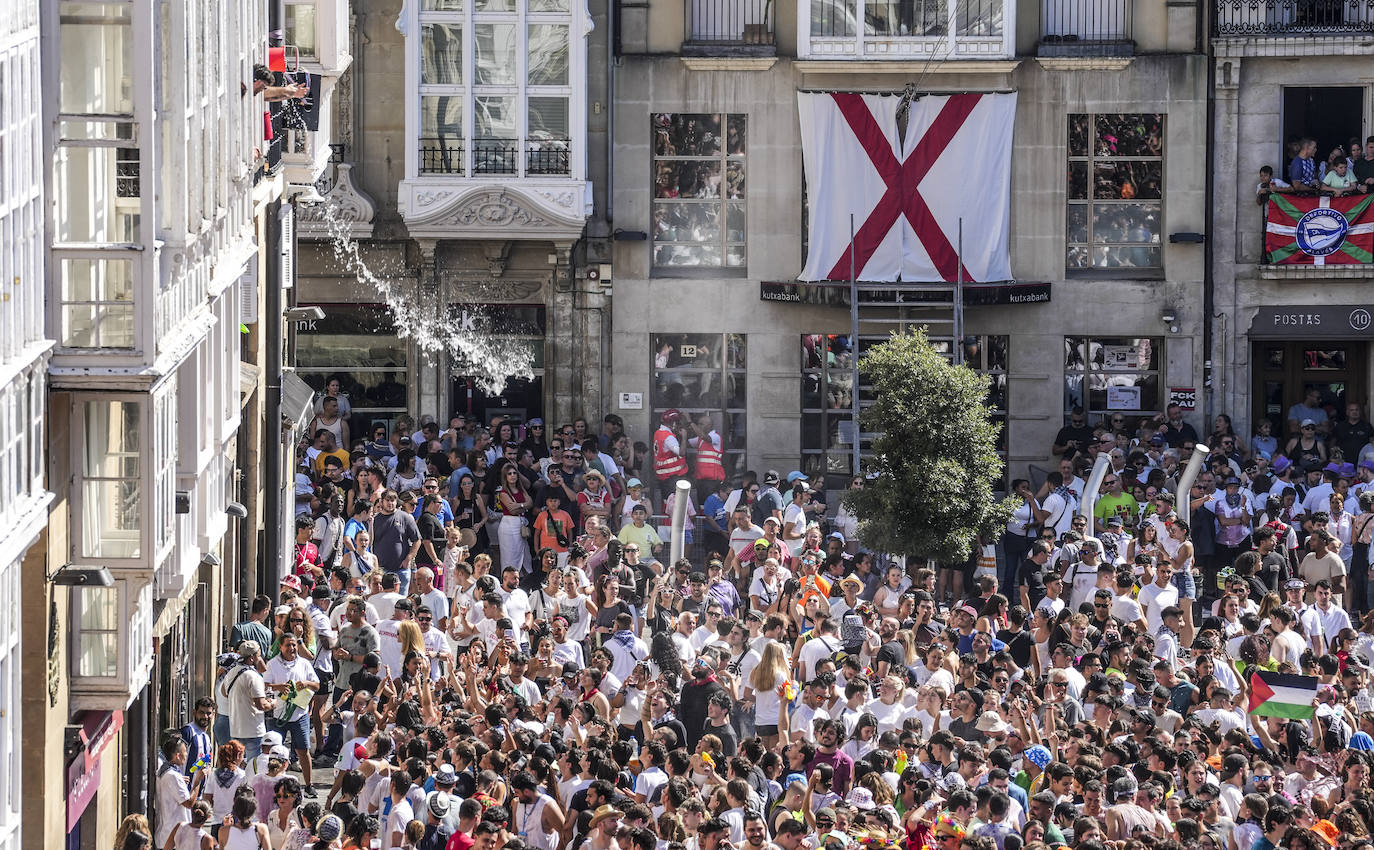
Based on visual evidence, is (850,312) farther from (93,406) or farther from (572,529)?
(93,406)

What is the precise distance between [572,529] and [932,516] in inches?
155

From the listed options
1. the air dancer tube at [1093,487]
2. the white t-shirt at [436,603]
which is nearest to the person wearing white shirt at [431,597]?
the white t-shirt at [436,603]

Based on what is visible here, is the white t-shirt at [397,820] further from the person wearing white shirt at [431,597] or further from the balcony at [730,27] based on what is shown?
the balcony at [730,27]

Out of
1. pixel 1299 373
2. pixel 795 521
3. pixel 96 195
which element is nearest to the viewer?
pixel 96 195

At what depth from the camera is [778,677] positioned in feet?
59.7

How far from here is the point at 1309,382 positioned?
107 ft

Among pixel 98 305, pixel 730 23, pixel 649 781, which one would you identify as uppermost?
pixel 730 23

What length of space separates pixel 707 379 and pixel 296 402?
24.9 ft

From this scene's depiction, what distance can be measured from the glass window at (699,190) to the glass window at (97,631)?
1739cm

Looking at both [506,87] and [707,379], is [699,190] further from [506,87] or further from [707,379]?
[506,87]

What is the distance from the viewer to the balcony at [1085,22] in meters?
31.9

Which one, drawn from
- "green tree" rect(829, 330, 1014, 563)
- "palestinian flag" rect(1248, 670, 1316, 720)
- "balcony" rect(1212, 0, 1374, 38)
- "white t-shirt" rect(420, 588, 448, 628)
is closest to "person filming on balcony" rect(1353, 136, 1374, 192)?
"balcony" rect(1212, 0, 1374, 38)

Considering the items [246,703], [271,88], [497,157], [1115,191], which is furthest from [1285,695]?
[497,157]

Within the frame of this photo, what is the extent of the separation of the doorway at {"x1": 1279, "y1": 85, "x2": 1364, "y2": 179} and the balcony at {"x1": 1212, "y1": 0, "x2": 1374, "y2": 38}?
0.76m
